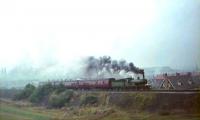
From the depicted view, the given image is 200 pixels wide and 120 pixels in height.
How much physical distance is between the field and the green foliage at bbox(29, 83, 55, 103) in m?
0.10

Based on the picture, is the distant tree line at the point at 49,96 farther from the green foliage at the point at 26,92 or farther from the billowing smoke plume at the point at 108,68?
the billowing smoke plume at the point at 108,68

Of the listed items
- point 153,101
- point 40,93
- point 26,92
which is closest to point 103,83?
point 153,101

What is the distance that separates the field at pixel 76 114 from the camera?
398 centimetres

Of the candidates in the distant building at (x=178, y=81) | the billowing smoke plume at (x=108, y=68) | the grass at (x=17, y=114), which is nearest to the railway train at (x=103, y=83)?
the billowing smoke plume at (x=108, y=68)

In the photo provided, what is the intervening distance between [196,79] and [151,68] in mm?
505

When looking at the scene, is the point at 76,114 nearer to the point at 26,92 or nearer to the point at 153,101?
the point at 26,92

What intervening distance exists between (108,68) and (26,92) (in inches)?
40.8

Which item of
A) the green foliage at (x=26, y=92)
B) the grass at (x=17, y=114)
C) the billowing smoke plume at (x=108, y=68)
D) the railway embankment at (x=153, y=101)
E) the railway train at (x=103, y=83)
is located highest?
the billowing smoke plume at (x=108, y=68)

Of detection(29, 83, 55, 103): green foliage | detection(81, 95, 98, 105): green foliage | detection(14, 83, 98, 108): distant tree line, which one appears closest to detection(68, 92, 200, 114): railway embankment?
detection(81, 95, 98, 105): green foliage

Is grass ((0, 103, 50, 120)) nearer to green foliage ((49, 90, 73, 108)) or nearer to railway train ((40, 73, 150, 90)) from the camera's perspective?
green foliage ((49, 90, 73, 108))

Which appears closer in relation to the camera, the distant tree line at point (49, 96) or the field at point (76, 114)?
the field at point (76, 114)

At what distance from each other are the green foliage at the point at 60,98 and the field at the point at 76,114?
2.8 inches

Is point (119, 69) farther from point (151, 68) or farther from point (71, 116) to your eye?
point (71, 116)

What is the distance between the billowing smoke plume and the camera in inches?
163
